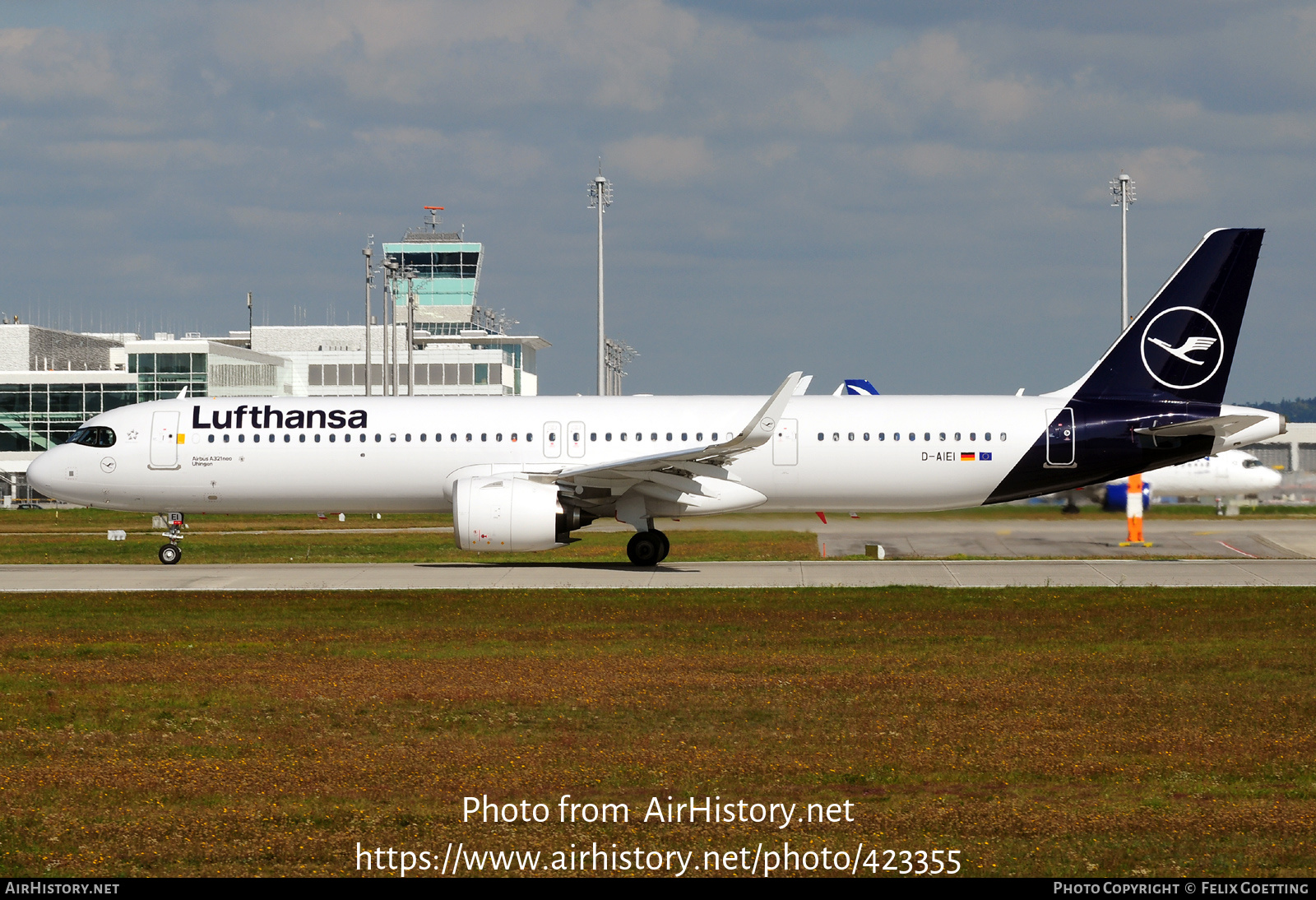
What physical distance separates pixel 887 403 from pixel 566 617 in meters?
11.1

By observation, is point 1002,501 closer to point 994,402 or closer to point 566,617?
point 994,402

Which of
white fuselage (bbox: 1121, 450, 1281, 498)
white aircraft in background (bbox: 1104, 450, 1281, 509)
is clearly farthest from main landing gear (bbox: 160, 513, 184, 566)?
white fuselage (bbox: 1121, 450, 1281, 498)

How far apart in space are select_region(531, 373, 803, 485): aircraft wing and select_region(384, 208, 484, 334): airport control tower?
100 metres

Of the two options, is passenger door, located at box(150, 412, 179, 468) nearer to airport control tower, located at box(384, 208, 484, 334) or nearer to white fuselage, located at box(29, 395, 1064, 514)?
white fuselage, located at box(29, 395, 1064, 514)

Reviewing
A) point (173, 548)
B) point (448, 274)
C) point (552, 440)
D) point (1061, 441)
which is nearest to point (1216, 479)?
point (1061, 441)

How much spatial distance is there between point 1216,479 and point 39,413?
71371 millimetres

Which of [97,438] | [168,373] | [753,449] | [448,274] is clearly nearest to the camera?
[753,449]

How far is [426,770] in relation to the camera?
9742 millimetres

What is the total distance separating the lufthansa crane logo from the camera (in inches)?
1069

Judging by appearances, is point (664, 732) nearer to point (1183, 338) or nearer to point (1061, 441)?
point (1061, 441)

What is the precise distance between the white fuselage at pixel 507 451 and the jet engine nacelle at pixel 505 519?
2156 millimetres

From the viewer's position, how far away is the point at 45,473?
91.2 feet

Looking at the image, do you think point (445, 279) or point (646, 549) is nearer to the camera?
point (646, 549)

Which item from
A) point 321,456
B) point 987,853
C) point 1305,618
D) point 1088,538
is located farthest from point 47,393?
point 987,853
